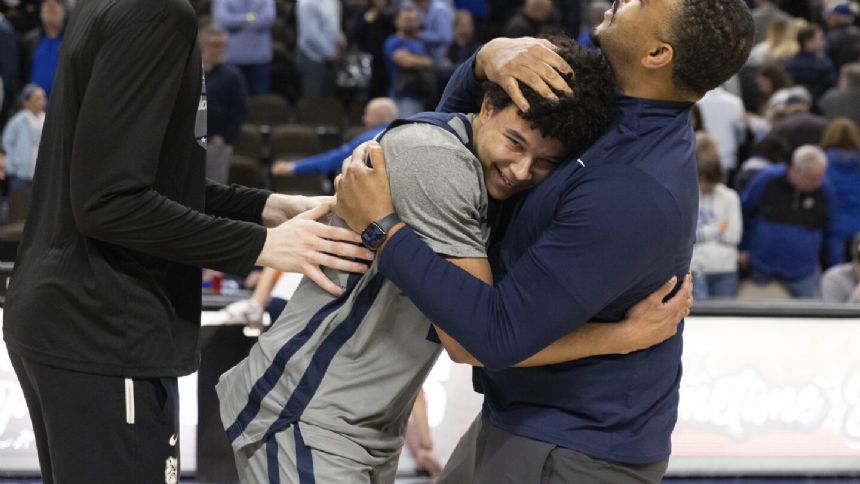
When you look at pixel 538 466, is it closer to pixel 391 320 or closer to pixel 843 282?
pixel 391 320

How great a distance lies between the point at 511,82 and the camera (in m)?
2.42

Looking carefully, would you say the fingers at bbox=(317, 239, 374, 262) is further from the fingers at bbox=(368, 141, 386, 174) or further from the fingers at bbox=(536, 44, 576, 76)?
the fingers at bbox=(536, 44, 576, 76)

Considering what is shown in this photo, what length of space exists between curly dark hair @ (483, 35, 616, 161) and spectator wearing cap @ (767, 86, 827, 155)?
7075mm

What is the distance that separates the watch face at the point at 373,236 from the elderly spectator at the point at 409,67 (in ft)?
25.0

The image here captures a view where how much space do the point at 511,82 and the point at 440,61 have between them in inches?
345

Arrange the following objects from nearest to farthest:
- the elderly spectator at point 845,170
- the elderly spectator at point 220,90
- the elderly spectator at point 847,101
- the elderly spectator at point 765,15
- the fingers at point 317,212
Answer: the fingers at point 317,212 < the elderly spectator at point 845,170 < the elderly spectator at point 220,90 < the elderly spectator at point 847,101 < the elderly spectator at point 765,15

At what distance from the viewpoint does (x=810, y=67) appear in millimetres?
11555

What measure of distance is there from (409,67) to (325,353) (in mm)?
8095

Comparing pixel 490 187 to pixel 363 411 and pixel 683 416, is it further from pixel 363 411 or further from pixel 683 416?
pixel 683 416

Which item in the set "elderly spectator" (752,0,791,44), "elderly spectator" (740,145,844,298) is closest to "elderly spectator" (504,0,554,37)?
"elderly spectator" (752,0,791,44)

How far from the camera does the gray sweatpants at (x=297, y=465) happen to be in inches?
95.3

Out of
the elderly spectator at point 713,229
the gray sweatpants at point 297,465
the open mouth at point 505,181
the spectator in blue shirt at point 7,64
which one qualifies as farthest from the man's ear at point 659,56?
the spectator in blue shirt at point 7,64

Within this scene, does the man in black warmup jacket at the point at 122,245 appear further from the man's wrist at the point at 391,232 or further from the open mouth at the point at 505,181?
the open mouth at the point at 505,181

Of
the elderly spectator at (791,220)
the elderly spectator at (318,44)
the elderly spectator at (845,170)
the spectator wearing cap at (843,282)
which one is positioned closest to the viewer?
the spectator wearing cap at (843,282)
